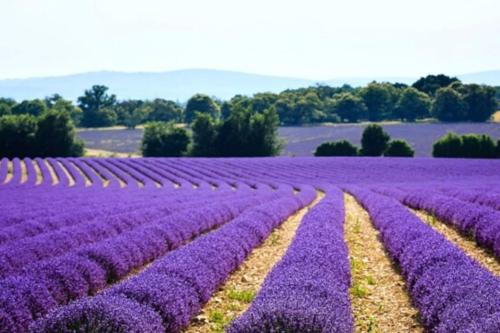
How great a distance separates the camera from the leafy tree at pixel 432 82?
10544 cm

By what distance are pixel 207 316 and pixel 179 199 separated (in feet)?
39.3

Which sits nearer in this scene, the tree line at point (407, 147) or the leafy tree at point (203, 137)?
the tree line at point (407, 147)

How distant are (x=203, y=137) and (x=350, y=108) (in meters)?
45.7

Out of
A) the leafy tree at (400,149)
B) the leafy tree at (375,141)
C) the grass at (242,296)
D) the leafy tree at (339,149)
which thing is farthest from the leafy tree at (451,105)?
the grass at (242,296)

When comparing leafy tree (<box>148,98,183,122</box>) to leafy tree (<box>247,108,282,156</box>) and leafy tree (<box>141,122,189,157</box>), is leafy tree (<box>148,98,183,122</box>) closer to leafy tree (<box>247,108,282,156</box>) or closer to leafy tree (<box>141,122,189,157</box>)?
leafy tree (<box>141,122,189,157</box>)

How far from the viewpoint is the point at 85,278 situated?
24.5 ft

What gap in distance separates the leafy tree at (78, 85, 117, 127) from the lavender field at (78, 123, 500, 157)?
18414 mm

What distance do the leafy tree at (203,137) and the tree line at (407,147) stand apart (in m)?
14.5

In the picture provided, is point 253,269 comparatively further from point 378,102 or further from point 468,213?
point 378,102

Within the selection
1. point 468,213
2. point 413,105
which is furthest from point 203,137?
point 468,213

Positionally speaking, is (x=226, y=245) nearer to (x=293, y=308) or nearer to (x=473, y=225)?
(x=293, y=308)

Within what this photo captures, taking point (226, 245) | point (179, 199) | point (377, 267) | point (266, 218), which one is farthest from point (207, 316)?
point (179, 199)

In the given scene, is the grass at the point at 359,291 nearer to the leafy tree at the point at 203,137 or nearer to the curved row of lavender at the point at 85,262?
the curved row of lavender at the point at 85,262

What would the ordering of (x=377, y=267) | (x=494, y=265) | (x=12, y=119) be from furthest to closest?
1. (x=12, y=119)
2. (x=377, y=267)
3. (x=494, y=265)
